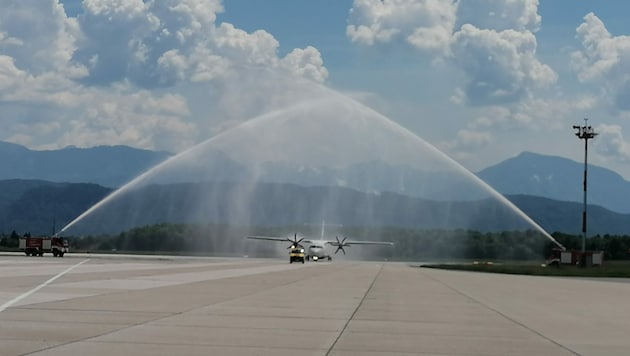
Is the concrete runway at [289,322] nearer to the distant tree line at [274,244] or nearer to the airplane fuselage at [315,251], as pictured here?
the airplane fuselage at [315,251]

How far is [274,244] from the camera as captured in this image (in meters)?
165

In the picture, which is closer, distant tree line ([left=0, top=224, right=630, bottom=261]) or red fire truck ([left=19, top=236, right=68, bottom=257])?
red fire truck ([left=19, top=236, right=68, bottom=257])

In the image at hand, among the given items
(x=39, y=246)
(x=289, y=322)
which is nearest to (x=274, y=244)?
(x=39, y=246)

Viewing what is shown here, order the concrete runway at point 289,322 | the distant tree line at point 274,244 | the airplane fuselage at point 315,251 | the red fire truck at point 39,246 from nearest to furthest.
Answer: the concrete runway at point 289,322
the red fire truck at point 39,246
the airplane fuselage at point 315,251
the distant tree line at point 274,244

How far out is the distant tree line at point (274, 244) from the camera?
492 feet

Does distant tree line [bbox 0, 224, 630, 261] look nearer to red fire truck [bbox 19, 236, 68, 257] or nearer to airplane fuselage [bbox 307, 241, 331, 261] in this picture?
airplane fuselage [bbox 307, 241, 331, 261]

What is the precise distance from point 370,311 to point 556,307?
8.91 m

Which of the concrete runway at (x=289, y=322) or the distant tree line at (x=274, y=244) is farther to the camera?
the distant tree line at (x=274, y=244)

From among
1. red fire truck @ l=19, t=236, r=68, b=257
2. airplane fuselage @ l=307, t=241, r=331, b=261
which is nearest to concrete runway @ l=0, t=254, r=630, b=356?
red fire truck @ l=19, t=236, r=68, b=257

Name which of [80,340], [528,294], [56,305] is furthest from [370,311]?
[528,294]

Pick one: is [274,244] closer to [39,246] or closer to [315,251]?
[315,251]

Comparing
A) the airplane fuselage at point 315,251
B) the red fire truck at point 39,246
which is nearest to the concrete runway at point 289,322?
the red fire truck at point 39,246

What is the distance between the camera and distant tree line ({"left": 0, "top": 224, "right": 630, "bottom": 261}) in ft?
492

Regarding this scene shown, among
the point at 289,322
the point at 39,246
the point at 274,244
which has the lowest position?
the point at 39,246
